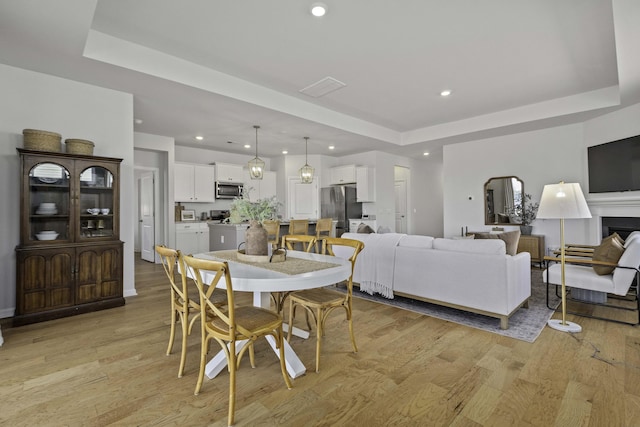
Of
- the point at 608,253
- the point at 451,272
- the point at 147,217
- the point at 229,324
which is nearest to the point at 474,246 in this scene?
the point at 451,272

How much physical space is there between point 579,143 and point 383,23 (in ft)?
15.3

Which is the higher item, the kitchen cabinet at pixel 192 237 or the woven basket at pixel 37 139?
the woven basket at pixel 37 139

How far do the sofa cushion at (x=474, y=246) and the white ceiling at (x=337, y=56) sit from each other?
2025 millimetres

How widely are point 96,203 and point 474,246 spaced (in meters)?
4.17

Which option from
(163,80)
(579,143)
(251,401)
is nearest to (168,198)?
(163,80)

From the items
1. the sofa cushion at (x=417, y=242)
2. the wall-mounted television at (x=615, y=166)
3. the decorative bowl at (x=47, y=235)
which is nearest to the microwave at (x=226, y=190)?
the decorative bowl at (x=47, y=235)

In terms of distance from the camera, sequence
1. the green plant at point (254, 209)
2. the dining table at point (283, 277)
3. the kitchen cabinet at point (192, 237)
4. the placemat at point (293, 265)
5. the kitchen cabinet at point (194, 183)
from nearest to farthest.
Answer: the dining table at point (283, 277)
the placemat at point (293, 265)
the green plant at point (254, 209)
the kitchen cabinet at point (192, 237)
the kitchen cabinet at point (194, 183)

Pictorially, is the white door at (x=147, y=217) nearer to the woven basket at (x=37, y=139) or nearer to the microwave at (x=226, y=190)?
the microwave at (x=226, y=190)

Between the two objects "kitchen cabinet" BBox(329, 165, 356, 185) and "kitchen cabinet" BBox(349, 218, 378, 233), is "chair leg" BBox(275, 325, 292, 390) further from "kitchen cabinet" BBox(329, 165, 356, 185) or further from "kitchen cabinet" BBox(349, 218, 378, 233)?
"kitchen cabinet" BBox(329, 165, 356, 185)

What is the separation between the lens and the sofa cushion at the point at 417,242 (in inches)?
135

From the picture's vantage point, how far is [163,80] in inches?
137

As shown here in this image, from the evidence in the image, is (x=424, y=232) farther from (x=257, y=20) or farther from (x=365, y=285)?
(x=257, y=20)

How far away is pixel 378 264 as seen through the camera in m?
3.81

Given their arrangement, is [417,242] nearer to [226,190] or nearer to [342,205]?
[342,205]
